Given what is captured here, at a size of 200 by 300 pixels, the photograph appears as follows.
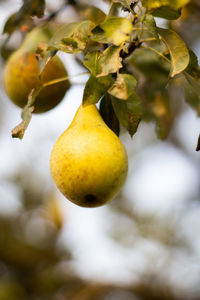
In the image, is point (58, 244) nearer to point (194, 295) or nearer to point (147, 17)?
point (194, 295)

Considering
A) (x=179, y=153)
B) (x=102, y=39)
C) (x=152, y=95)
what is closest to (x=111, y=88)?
(x=102, y=39)

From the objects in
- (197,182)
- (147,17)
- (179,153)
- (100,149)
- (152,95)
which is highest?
(147,17)

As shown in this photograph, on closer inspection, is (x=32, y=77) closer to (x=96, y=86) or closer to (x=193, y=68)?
(x=96, y=86)

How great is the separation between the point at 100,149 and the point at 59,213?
4.03 metres

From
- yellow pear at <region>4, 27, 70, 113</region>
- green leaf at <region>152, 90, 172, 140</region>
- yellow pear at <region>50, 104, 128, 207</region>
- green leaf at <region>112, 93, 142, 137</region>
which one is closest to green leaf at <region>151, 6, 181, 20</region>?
green leaf at <region>112, 93, 142, 137</region>

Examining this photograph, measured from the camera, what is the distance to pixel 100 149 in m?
0.99

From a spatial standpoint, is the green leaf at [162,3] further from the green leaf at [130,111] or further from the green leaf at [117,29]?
the green leaf at [130,111]

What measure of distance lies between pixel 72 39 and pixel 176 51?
0.30 m

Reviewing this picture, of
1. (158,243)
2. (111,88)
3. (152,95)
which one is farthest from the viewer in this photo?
(158,243)

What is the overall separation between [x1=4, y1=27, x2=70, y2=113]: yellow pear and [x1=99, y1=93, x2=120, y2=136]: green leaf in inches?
Result: 10.6

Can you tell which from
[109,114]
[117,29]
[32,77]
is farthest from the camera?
[32,77]

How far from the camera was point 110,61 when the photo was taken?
1.01m

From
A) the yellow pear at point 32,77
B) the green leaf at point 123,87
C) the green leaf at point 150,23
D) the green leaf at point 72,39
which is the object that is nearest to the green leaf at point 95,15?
the yellow pear at point 32,77

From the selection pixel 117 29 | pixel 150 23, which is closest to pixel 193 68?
pixel 150 23
